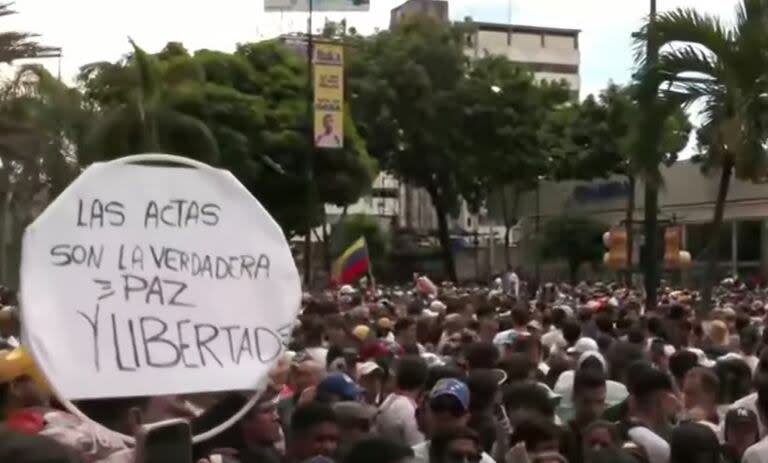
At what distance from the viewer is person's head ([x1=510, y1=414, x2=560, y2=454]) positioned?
5539 mm

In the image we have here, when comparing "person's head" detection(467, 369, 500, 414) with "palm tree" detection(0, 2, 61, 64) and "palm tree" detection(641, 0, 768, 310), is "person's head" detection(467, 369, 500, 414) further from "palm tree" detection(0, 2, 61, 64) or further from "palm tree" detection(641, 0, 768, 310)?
"palm tree" detection(0, 2, 61, 64)

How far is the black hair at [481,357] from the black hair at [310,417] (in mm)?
2636

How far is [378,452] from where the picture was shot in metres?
4.64

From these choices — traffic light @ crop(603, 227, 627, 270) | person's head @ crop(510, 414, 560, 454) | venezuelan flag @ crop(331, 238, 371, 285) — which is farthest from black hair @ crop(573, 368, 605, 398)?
venezuelan flag @ crop(331, 238, 371, 285)

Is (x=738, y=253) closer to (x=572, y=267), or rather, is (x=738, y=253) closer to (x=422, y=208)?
(x=572, y=267)

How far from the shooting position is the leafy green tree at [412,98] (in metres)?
48.2

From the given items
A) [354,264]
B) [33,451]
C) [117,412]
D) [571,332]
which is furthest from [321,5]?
[33,451]

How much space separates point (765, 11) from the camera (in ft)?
49.5

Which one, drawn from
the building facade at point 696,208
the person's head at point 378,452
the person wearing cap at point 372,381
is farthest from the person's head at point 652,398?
the building facade at point 696,208

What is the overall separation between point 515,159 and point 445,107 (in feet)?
9.71

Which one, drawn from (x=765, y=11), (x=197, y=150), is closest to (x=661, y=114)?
(x=765, y=11)

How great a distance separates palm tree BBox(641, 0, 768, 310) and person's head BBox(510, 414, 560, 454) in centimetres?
966

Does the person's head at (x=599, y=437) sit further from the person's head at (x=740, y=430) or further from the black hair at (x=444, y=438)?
the black hair at (x=444, y=438)

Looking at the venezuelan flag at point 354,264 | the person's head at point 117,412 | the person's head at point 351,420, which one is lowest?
the venezuelan flag at point 354,264
